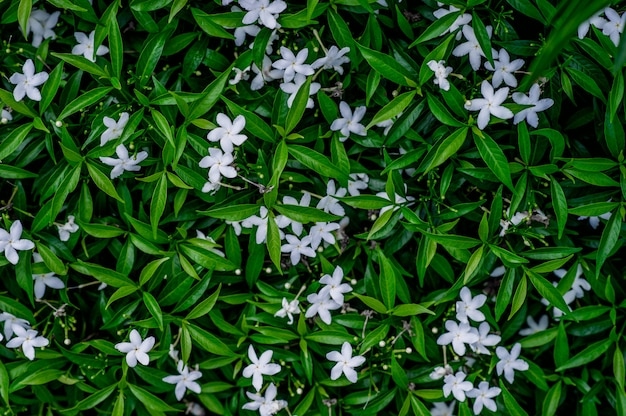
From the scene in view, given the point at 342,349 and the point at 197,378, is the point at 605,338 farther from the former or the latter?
the point at 197,378

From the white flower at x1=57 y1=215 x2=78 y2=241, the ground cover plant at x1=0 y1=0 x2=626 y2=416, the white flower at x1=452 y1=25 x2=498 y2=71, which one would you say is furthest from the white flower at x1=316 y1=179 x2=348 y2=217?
the white flower at x1=57 y1=215 x2=78 y2=241

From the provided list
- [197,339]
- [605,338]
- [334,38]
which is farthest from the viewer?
[605,338]

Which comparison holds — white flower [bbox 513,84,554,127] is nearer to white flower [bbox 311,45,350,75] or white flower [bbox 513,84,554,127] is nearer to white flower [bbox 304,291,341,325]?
white flower [bbox 311,45,350,75]

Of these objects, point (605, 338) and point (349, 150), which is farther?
point (605, 338)

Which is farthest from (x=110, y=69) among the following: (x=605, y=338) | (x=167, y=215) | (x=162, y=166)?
(x=605, y=338)

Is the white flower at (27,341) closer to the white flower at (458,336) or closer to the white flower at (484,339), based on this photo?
the white flower at (458,336)

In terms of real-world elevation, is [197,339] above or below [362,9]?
below

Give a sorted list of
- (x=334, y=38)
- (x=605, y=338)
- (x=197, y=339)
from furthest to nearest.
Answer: (x=605, y=338) → (x=197, y=339) → (x=334, y=38)
